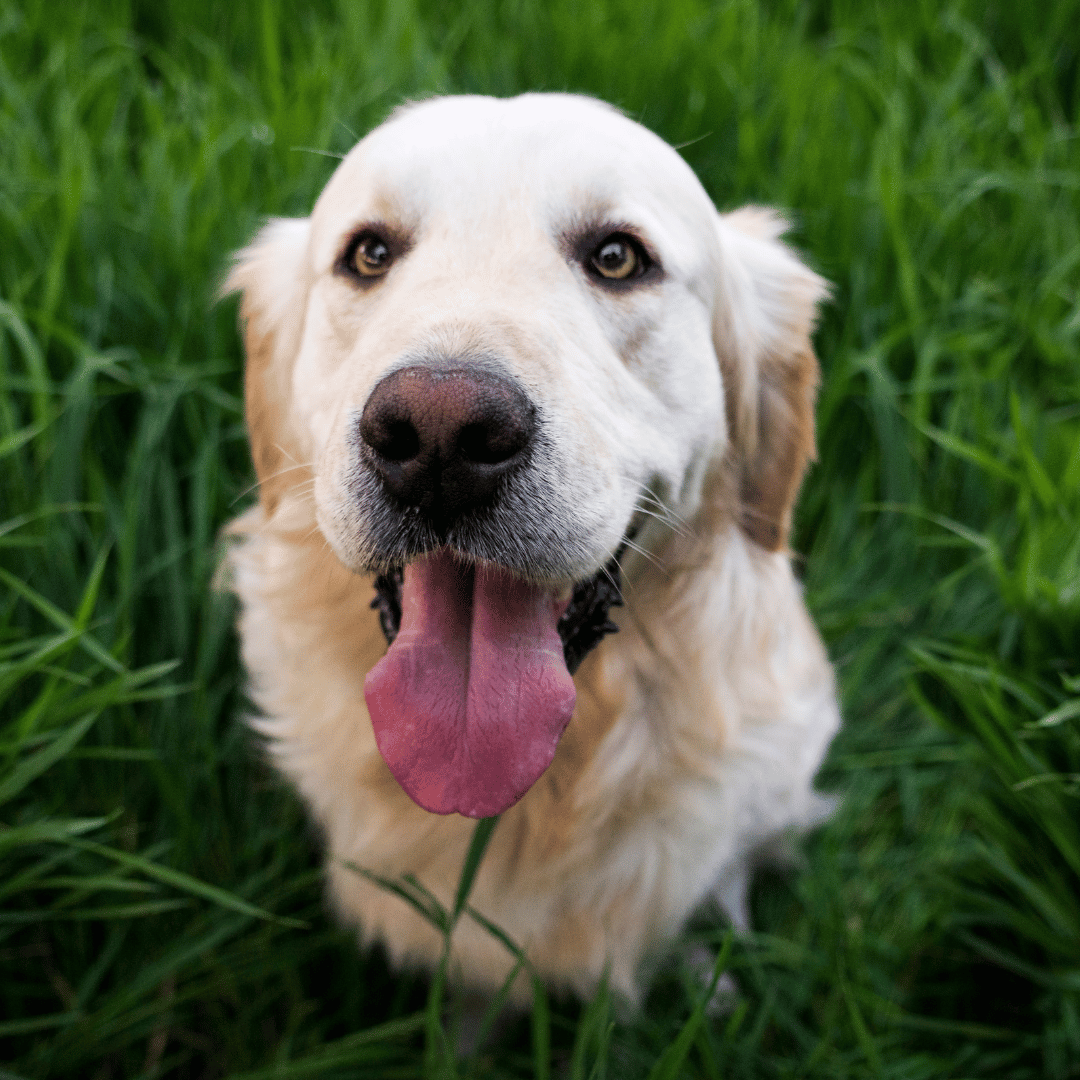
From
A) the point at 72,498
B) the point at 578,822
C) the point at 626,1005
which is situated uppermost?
the point at 72,498

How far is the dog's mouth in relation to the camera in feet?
4.72

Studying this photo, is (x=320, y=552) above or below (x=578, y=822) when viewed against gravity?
above

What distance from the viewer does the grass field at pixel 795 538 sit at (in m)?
1.95

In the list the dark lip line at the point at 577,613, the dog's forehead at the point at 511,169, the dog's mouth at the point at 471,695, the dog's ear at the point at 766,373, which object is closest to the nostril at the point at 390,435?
the dog's mouth at the point at 471,695

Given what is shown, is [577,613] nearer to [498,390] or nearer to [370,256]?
[498,390]

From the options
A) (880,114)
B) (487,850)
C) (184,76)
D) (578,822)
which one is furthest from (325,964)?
(880,114)

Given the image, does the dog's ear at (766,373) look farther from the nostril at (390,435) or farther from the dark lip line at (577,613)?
the nostril at (390,435)

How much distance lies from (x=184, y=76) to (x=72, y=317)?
3.39ft

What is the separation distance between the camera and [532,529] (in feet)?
4.35

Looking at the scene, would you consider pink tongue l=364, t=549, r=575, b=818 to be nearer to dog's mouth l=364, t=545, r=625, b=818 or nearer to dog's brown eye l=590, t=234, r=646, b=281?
dog's mouth l=364, t=545, r=625, b=818

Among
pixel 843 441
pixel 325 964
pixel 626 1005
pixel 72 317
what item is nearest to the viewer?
pixel 626 1005

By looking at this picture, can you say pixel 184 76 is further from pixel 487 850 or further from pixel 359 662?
pixel 487 850

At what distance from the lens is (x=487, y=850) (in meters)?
1.84

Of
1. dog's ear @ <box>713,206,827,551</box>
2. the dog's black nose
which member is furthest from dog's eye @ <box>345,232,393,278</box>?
dog's ear @ <box>713,206,827,551</box>
